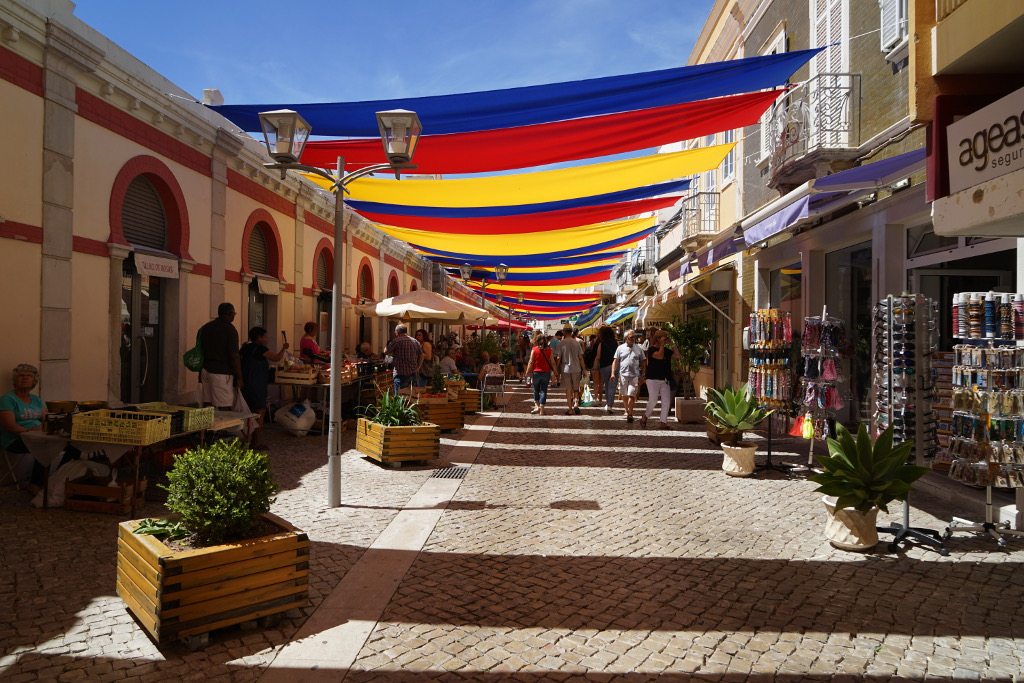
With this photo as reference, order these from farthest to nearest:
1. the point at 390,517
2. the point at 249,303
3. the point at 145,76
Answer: the point at 249,303 → the point at 145,76 → the point at 390,517

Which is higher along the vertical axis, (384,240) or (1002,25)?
(384,240)

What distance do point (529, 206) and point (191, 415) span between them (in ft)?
22.2

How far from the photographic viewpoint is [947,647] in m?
3.33

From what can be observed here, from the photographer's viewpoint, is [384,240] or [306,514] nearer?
[306,514]

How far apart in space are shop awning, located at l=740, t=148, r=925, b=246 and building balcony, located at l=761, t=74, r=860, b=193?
1.22 meters

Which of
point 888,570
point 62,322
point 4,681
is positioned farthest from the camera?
point 62,322

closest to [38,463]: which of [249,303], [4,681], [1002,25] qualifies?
[4,681]

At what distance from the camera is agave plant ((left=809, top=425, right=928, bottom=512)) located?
4.77 m

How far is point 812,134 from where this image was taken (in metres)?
9.26

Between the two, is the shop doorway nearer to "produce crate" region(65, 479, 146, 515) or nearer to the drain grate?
"produce crate" region(65, 479, 146, 515)

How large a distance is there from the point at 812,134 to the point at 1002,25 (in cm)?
626

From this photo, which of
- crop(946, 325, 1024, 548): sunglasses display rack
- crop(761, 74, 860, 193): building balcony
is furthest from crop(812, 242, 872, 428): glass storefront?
crop(946, 325, 1024, 548): sunglasses display rack

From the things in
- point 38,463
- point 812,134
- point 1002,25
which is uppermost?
point 812,134

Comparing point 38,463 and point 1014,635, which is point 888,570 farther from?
point 38,463
